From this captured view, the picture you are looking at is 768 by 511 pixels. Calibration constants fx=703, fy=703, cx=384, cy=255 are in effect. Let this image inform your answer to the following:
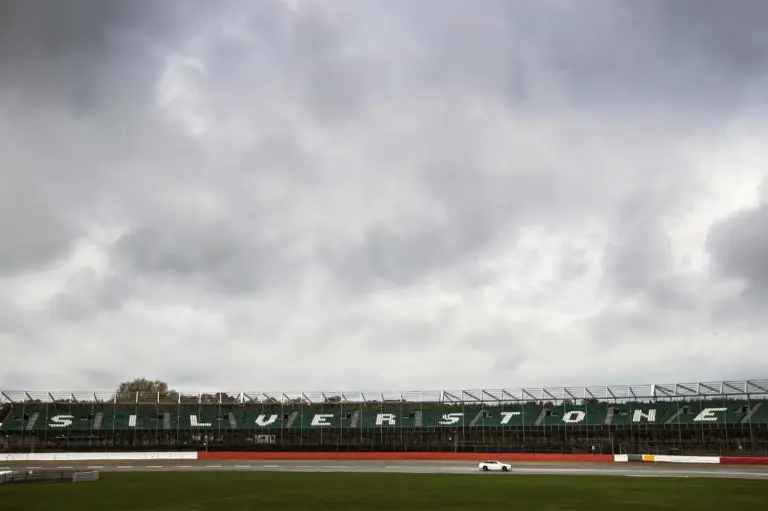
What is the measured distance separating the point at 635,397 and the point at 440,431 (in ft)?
86.8

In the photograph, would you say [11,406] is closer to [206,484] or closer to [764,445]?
[206,484]

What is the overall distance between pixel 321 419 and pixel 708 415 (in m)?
50.8

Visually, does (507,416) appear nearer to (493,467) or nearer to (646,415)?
(646,415)

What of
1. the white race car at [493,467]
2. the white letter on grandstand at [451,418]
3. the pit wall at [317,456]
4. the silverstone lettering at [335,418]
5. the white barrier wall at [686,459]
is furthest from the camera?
the white letter on grandstand at [451,418]

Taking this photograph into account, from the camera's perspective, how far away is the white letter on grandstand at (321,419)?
99.6 metres

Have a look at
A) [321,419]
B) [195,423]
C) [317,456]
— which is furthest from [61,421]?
[317,456]

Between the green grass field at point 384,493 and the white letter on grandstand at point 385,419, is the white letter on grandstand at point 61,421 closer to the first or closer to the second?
the white letter on grandstand at point 385,419

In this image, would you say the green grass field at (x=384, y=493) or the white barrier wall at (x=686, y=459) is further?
the white barrier wall at (x=686, y=459)

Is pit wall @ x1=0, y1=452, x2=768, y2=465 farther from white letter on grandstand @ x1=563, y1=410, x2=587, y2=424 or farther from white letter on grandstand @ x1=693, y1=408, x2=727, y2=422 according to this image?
white letter on grandstand @ x1=693, y1=408, x2=727, y2=422

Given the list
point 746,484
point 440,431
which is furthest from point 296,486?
point 440,431

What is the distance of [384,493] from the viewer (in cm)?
4341

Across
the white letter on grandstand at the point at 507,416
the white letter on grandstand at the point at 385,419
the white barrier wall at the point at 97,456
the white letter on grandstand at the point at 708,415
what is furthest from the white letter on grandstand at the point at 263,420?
the white letter on grandstand at the point at 708,415

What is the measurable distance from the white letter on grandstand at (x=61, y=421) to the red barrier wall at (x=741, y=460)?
8363 centimetres

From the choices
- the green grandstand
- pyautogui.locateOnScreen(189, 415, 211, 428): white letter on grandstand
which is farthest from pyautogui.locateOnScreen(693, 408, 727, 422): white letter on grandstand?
pyautogui.locateOnScreen(189, 415, 211, 428): white letter on grandstand
